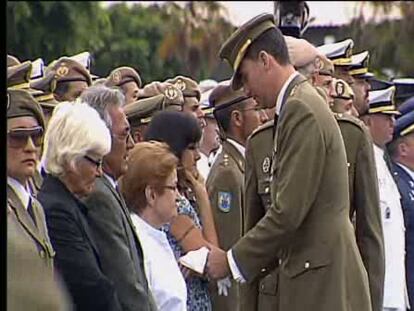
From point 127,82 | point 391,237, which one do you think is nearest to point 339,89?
point 391,237

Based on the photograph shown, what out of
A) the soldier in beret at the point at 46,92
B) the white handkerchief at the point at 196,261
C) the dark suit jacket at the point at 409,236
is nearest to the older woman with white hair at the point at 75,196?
the white handkerchief at the point at 196,261

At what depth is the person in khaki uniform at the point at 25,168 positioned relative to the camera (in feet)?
14.5

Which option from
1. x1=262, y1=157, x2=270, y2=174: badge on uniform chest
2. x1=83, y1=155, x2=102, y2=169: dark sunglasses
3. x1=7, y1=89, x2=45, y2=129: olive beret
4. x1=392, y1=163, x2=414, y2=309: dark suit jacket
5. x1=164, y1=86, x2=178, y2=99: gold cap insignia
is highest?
x1=7, y1=89, x2=45, y2=129: olive beret

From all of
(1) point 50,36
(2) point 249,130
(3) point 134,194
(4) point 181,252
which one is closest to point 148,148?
(3) point 134,194

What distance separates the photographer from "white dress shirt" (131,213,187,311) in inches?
211

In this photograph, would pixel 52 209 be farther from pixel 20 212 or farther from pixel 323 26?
pixel 323 26

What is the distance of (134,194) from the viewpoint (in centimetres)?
541

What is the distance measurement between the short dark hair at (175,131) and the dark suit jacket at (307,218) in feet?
2.09

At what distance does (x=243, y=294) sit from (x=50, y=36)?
22.8 metres

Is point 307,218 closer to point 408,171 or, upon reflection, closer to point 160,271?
point 160,271

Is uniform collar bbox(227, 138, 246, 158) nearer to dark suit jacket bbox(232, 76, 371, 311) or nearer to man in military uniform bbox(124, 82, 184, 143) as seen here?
man in military uniform bbox(124, 82, 184, 143)

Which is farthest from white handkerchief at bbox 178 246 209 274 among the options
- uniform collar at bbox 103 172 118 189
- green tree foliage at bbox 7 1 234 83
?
green tree foliage at bbox 7 1 234 83

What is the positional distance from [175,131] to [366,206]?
3.23 feet

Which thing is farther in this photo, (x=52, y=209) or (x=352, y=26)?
(x=352, y=26)
